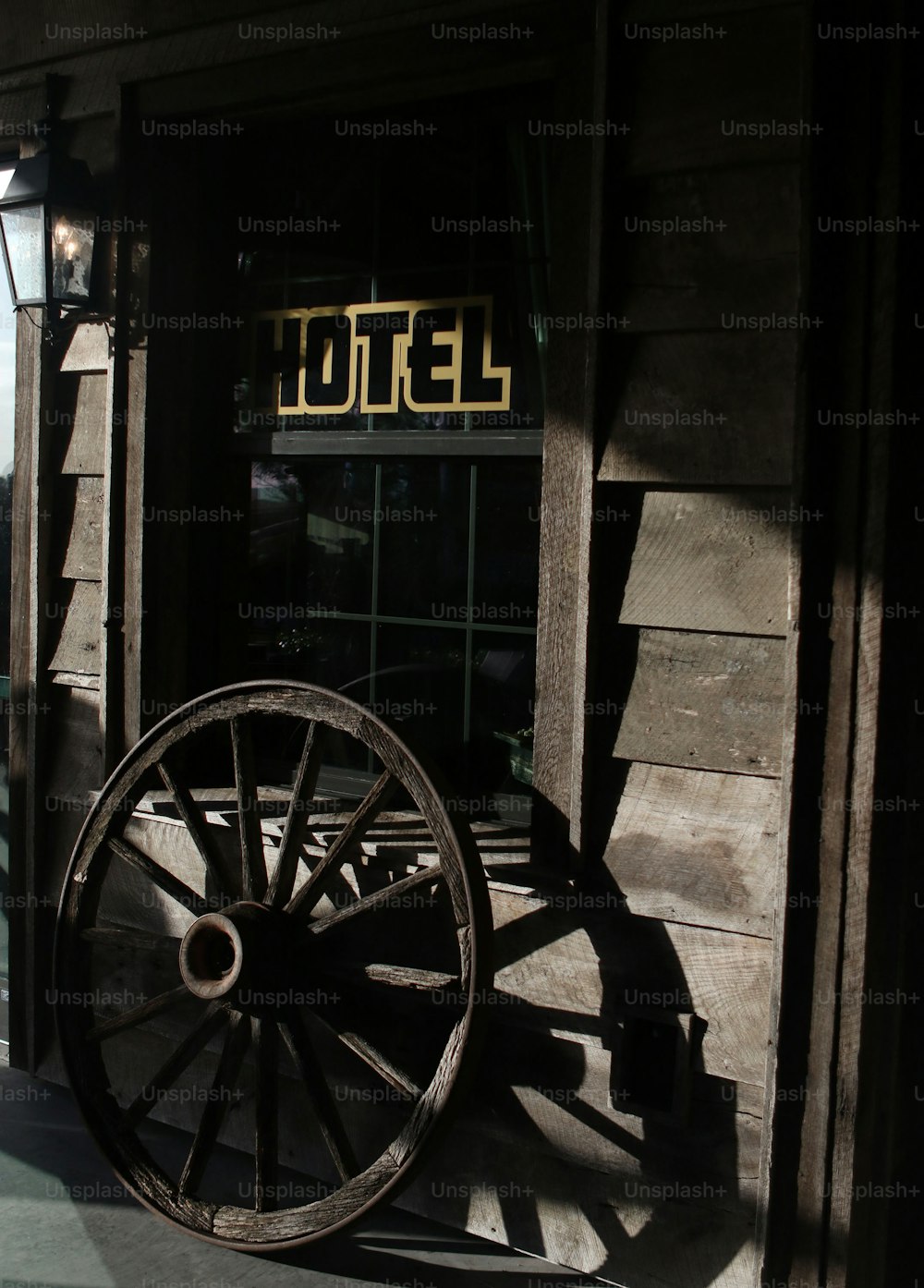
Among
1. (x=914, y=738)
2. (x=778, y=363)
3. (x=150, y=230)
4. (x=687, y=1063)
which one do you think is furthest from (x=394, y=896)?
(x=150, y=230)

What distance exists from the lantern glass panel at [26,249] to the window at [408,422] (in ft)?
2.01

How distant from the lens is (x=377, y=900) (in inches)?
120

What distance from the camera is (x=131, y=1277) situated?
3.17m

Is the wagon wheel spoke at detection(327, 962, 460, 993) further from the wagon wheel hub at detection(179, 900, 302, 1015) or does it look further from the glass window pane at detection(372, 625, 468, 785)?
the glass window pane at detection(372, 625, 468, 785)

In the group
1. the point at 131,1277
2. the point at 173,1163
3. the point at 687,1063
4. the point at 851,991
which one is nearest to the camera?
the point at 851,991

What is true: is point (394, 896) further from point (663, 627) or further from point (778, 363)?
point (778, 363)

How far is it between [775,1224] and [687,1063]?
0.38 meters

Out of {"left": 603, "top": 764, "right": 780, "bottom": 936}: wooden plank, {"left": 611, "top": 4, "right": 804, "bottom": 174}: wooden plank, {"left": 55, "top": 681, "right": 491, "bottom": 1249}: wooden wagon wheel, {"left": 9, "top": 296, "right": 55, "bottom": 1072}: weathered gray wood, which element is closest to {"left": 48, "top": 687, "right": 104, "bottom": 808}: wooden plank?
{"left": 9, "top": 296, "right": 55, "bottom": 1072}: weathered gray wood

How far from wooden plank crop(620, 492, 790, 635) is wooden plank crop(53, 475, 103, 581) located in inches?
A: 75.0

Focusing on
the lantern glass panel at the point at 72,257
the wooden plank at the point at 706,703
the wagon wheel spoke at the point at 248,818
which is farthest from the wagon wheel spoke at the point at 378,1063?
the lantern glass panel at the point at 72,257

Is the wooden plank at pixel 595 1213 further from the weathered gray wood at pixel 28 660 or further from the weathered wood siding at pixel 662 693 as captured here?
the weathered gray wood at pixel 28 660

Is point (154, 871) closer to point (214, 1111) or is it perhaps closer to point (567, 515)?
point (214, 1111)

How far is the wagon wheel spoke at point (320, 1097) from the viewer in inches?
120

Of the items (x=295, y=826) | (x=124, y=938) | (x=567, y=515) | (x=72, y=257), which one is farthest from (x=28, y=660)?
(x=567, y=515)
